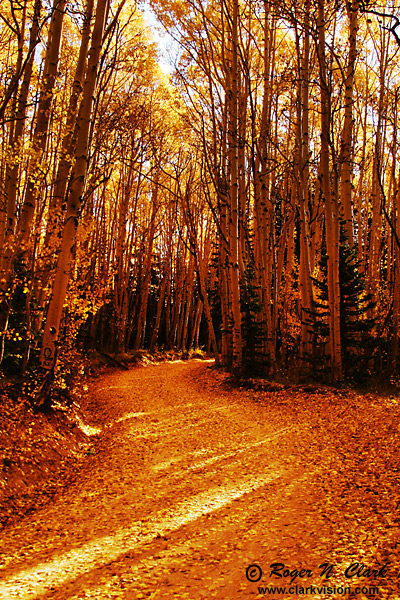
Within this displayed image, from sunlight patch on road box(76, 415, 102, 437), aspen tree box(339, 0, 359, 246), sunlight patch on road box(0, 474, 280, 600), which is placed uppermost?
aspen tree box(339, 0, 359, 246)

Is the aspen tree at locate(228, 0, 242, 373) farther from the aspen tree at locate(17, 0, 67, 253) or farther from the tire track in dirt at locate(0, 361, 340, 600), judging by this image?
the aspen tree at locate(17, 0, 67, 253)

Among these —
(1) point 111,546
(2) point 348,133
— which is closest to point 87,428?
(1) point 111,546

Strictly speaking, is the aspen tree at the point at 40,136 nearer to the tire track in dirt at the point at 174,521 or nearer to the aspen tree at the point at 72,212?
the aspen tree at the point at 72,212

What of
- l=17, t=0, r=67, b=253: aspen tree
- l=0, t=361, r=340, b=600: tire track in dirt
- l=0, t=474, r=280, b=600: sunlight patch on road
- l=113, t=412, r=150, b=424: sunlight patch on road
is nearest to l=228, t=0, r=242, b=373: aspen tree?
l=113, t=412, r=150, b=424: sunlight patch on road

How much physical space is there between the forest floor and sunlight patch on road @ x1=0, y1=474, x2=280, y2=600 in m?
0.01

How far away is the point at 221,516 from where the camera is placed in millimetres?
3553

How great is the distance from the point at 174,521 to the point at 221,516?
0.43 meters

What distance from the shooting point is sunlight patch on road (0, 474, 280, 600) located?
2.62 m

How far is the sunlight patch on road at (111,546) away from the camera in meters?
2.62

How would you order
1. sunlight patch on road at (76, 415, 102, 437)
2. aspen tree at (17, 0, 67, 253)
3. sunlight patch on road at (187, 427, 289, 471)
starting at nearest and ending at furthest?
sunlight patch on road at (187, 427, 289, 471) < aspen tree at (17, 0, 67, 253) < sunlight patch on road at (76, 415, 102, 437)

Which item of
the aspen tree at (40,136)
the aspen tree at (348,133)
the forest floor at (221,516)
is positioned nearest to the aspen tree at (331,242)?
the aspen tree at (348,133)

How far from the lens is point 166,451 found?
220 inches

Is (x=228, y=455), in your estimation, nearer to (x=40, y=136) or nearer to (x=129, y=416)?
(x=129, y=416)

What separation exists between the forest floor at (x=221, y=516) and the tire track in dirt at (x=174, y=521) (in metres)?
0.01
